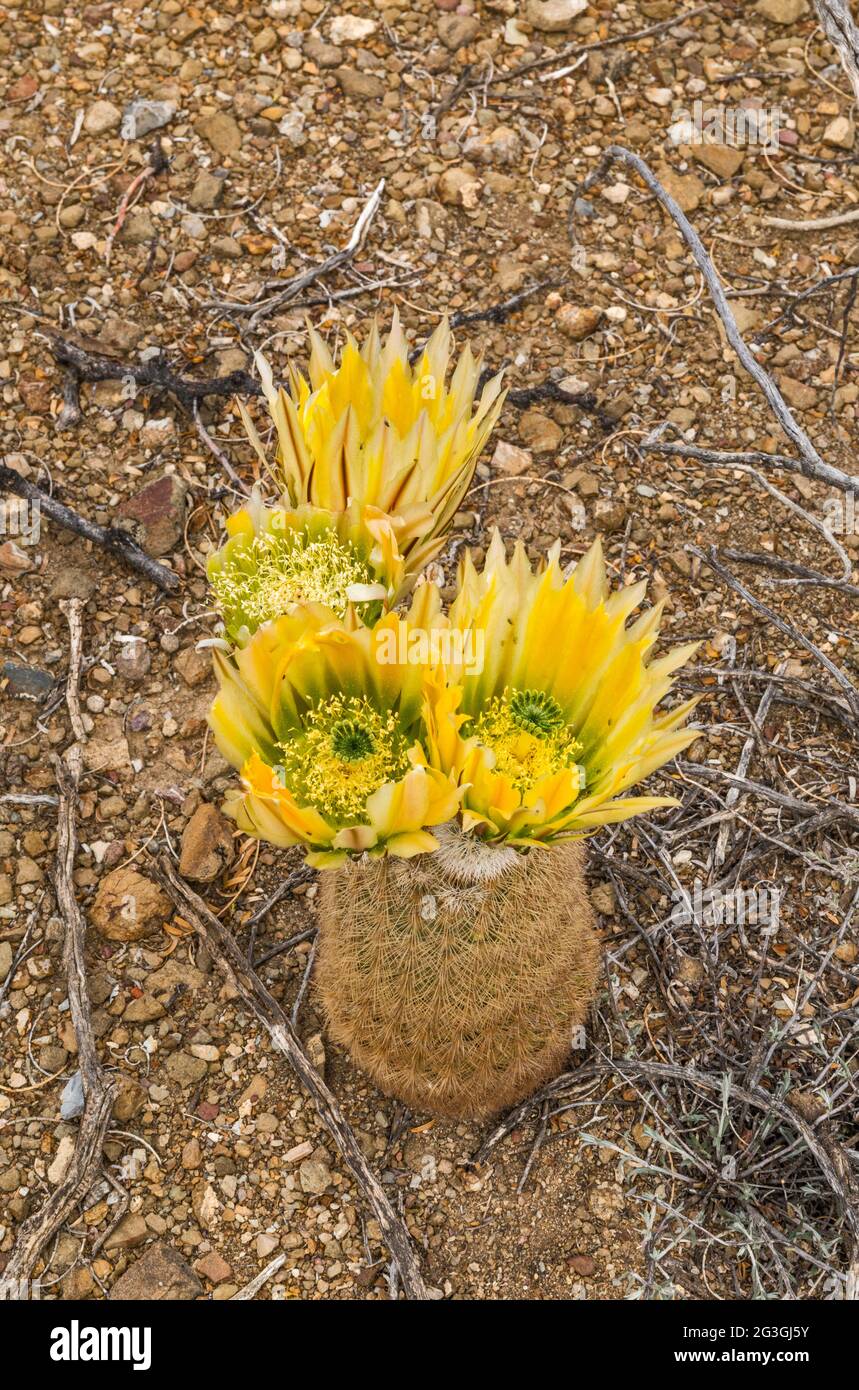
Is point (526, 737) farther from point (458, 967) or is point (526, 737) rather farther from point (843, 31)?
point (843, 31)

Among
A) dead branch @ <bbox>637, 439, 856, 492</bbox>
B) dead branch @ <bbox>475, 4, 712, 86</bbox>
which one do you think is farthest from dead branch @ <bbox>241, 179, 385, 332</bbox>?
dead branch @ <bbox>637, 439, 856, 492</bbox>

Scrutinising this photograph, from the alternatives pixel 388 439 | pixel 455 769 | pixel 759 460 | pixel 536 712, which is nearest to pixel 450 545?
pixel 759 460

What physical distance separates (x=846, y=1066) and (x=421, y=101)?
2.37 metres

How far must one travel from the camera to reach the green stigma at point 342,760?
5.26 feet

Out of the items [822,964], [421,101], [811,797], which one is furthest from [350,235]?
[822,964]

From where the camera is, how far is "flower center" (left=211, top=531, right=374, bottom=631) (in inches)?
64.7

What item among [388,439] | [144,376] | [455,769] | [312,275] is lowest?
[144,376]

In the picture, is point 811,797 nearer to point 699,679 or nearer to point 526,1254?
point 699,679

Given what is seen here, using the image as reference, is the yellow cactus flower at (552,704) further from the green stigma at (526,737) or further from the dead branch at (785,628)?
the dead branch at (785,628)

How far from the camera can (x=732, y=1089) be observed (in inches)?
81.1

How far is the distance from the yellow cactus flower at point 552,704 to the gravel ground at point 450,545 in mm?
729

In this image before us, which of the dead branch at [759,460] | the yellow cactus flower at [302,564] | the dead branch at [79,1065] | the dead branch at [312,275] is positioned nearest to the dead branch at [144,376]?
the dead branch at [312,275]

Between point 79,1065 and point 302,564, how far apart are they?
40.7 inches

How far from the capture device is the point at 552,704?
1.66m
